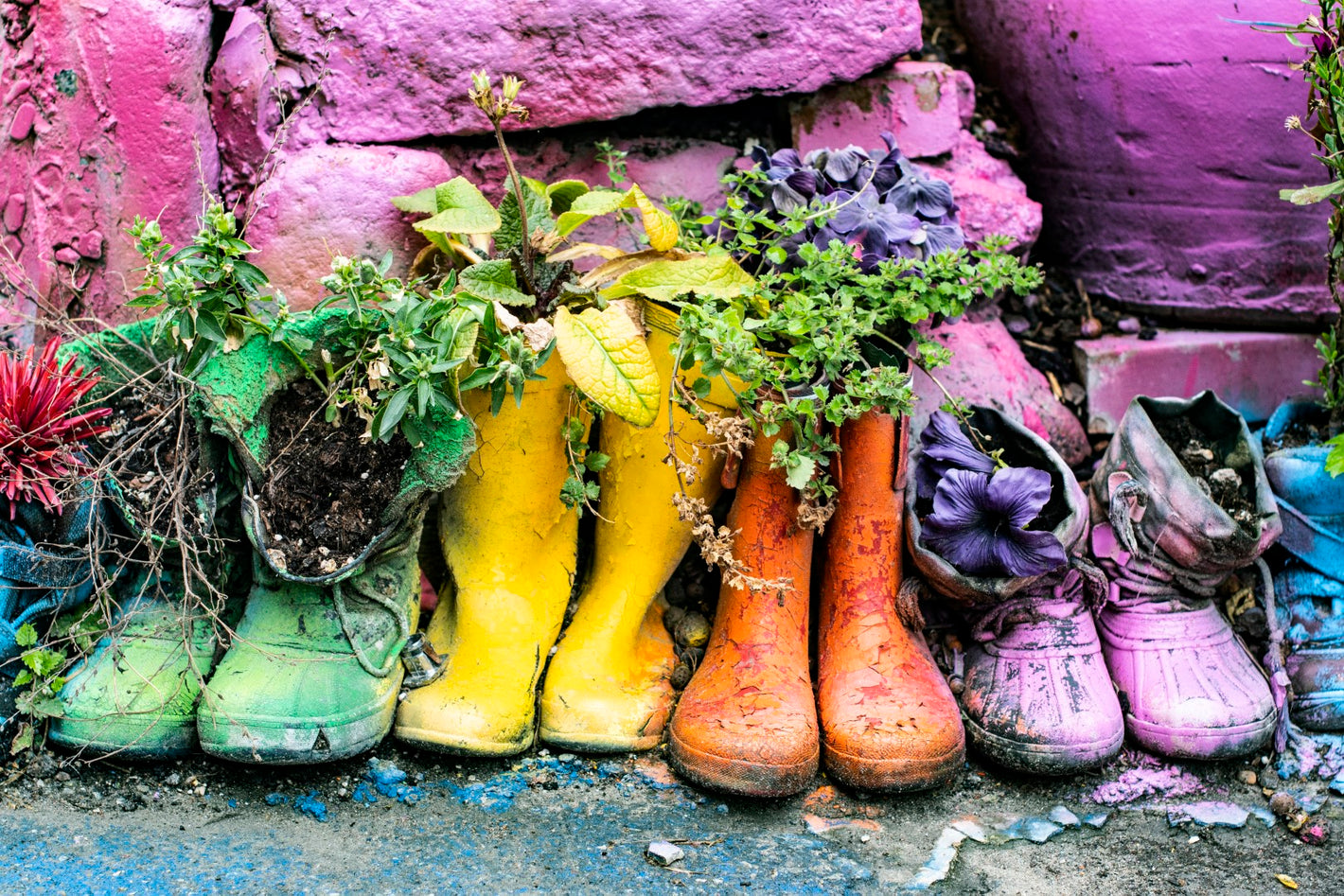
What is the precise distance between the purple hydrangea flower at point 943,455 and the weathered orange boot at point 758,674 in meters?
0.23

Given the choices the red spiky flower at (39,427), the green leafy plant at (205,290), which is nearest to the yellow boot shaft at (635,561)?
the green leafy plant at (205,290)

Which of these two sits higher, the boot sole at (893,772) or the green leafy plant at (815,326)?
the green leafy plant at (815,326)

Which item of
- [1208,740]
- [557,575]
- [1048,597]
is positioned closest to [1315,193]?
[1048,597]

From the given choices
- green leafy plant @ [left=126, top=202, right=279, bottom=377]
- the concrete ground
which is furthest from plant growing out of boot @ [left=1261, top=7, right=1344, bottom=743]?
green leafy plant @ [left=126, top=202, right=279, bottom=377]

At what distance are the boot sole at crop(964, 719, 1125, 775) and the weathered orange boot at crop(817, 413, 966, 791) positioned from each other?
0.27 feet

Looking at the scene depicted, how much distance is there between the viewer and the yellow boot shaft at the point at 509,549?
73.4 inches

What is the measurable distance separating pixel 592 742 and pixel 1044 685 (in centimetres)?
72

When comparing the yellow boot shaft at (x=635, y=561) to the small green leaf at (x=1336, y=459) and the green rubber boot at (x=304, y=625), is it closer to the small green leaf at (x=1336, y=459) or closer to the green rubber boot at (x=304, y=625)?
the green rubber boot at (x=304, y=625)

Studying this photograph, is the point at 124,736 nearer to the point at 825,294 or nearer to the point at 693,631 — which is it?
the point at 693,631

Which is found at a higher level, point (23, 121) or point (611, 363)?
point (23, 121)

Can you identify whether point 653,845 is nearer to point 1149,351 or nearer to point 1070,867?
point 1070,867

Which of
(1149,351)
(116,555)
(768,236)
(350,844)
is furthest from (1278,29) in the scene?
(116,555)

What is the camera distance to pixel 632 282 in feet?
6.20

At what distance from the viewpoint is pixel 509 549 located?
194 cm
